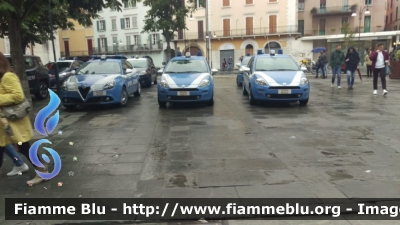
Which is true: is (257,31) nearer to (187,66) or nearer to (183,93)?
(187,66)

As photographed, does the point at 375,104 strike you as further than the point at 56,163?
Yes

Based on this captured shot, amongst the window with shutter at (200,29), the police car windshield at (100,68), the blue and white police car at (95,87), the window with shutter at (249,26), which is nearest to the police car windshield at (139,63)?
the police car windshield at (100,68)

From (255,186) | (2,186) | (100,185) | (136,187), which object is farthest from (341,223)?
(2,186)

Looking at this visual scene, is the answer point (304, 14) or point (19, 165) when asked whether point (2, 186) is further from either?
point (304, 14)

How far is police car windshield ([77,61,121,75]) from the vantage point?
11594 mm

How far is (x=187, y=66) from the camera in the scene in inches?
452

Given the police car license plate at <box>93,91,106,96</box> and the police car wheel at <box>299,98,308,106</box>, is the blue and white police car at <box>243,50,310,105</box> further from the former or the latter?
the police car license plate at <box>93,91,106,96</box>

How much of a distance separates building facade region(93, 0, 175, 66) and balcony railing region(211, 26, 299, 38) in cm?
896

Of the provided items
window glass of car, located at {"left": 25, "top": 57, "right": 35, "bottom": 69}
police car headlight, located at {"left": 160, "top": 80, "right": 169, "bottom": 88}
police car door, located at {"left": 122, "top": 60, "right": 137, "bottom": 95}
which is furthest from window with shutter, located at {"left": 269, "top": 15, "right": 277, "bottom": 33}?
police car headlight, located at {"left": 160, "top": 80, "right": 169, "bottom": 88}

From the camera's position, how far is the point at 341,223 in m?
3.61

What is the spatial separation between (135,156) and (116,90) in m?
5.36

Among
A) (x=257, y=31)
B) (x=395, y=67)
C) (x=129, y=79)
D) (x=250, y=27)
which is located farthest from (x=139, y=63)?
(x=250, y=27)

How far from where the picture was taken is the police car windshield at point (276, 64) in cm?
1116

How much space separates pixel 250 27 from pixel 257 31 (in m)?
1.24
